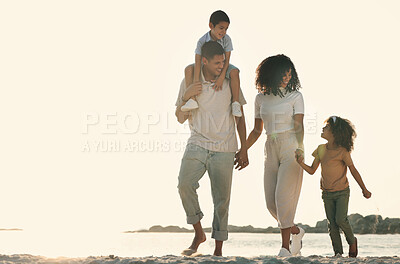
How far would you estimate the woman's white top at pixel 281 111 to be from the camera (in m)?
6.72

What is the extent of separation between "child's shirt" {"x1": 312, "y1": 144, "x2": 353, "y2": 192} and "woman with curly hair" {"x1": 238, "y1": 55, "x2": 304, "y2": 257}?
1.26 feet

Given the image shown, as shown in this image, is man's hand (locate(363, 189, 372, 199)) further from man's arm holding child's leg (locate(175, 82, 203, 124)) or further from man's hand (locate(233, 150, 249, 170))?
man's arm holding child's leg (locate(175, 82, 203, 124))

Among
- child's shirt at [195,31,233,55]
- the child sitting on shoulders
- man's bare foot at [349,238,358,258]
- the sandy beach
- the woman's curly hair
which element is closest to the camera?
the sandy beach

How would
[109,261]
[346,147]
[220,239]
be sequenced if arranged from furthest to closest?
1. [346,147]
2. [220,239]
3. [109,261]

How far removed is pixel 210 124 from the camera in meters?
6.59

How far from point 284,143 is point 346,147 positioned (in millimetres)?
816

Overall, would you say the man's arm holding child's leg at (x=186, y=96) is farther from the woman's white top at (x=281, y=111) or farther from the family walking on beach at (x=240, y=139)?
the woman's white top at (x=281, y=111)

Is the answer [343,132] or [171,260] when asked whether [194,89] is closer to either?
[343,132]

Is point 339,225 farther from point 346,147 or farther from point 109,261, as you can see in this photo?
point 109,261

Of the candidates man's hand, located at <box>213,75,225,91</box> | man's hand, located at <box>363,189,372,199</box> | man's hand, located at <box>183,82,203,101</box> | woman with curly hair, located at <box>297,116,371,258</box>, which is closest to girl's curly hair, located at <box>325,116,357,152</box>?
woman with curly hair, located at <box>297,116,371,258</box>

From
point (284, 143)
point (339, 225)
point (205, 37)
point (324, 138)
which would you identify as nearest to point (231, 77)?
point (205, 37)

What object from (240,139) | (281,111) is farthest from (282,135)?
(240,139)

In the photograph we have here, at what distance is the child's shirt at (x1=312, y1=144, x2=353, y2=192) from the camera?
22.7 ft

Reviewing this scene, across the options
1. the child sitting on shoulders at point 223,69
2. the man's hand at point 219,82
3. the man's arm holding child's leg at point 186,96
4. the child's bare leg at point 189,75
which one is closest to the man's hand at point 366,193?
the child sitting on shoulders at point 223,69
